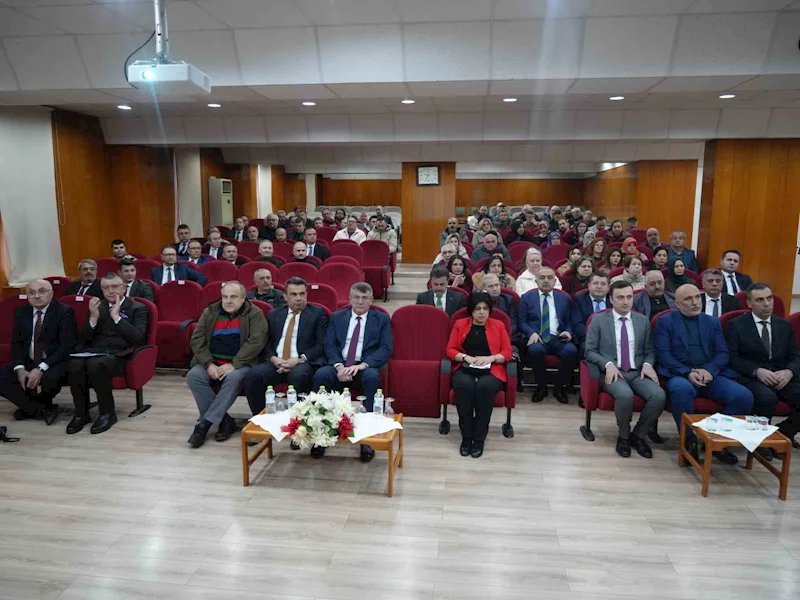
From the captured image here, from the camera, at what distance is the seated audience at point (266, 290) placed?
579cm

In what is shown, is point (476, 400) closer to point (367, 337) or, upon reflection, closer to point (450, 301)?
point (367, 337)

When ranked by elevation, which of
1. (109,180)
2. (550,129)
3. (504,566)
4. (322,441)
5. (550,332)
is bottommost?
(504,566)

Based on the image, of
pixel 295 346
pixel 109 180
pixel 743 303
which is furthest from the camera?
pixel 109 180

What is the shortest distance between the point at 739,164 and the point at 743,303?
439 cm

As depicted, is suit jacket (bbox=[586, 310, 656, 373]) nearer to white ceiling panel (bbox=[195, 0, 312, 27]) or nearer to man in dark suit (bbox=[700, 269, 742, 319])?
man in dark suit (bbox=[700, 269, 742, 319])

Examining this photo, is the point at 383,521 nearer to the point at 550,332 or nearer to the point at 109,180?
the point at 550,332

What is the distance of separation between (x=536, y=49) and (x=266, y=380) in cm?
414

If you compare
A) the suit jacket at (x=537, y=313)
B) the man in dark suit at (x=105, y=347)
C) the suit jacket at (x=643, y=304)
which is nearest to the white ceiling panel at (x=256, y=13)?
the man in dark suit at (x=105, y=347)

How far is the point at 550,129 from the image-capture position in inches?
388

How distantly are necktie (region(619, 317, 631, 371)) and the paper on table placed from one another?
0.77 m

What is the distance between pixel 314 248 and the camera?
9.30 m

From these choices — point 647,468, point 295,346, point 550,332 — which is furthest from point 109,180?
point 647,468

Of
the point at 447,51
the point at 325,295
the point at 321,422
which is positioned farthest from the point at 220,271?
the point at 321,422

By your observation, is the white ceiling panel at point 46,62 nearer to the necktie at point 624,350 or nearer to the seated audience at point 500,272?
the seated audience at point 500,272
